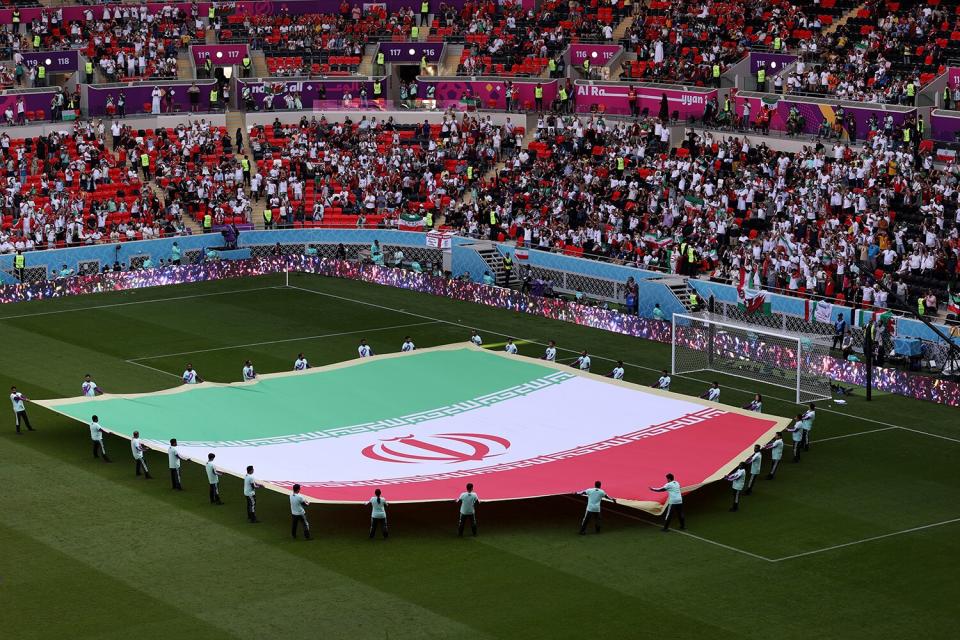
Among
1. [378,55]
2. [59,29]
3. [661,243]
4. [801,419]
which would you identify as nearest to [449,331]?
[661,243]

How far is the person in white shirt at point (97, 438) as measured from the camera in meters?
42.3

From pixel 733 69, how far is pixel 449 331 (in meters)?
26.7

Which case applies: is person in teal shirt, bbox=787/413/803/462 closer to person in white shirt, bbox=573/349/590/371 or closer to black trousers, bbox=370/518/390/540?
person in white shirt, bbox=573/349/590/371

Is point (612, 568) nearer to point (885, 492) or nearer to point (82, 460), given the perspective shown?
point (885, 492)

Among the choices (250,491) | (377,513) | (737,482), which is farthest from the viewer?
(737,482)

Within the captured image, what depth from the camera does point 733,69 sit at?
77.8 meters

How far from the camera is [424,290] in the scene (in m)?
67.2

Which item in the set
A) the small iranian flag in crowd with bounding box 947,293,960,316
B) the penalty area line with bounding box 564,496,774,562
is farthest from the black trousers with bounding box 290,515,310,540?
the small iranian flag in crowd with bounding box 947,293,960,316

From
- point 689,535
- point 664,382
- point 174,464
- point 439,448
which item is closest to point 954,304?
point 664,382

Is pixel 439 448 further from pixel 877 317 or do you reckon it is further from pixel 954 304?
pixel 954 304

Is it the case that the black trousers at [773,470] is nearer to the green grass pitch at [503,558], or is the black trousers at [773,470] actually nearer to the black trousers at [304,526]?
the green grass pitch at [503,558]

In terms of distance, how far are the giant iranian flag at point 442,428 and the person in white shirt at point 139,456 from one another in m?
0.51

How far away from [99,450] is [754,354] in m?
22.1

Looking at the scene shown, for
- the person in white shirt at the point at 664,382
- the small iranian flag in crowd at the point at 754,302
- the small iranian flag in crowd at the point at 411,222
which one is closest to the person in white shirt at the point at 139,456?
the person in white shirt at the point at 664,382
